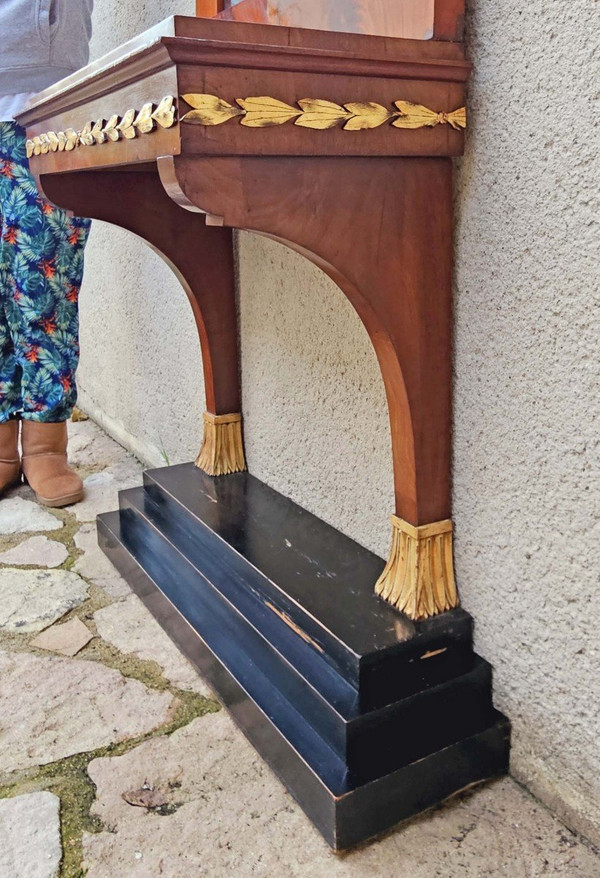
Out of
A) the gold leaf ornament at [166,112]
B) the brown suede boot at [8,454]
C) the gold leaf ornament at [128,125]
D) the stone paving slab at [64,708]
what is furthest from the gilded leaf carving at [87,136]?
the brown suede boot at [8,454]

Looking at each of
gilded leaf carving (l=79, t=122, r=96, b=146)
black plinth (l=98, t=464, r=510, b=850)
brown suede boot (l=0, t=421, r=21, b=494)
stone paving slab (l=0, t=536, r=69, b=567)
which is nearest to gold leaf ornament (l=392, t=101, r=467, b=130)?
gilded leaf carving (l=79, t=122, r=96, b=146)

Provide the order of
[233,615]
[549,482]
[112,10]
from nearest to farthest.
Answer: [549,482]
[233,615]
[112,10]

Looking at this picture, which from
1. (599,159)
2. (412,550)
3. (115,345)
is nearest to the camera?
(599,159)

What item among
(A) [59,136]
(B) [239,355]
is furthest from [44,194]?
(B) [239,355]

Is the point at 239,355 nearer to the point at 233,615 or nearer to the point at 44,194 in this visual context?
the point at 44,194

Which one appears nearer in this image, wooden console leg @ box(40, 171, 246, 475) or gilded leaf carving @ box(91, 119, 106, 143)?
gilded leaf carving @ box(91, 119, 106, 143)

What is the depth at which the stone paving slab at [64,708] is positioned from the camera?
1.09 metres

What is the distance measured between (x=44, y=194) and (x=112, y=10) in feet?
3.71

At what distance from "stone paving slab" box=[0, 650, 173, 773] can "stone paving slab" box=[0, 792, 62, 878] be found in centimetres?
8

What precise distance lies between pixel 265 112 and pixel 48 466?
1425 mm

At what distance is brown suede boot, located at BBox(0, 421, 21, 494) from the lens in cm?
204

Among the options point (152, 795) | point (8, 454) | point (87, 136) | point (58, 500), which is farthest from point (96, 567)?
point (87, 136)

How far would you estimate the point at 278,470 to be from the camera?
59.2 inches

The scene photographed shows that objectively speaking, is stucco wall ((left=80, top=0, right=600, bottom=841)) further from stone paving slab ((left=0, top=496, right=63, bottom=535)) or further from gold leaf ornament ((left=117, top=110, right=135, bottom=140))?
stone paving slab ((left=0, top=496, right=63, bottom=535))
